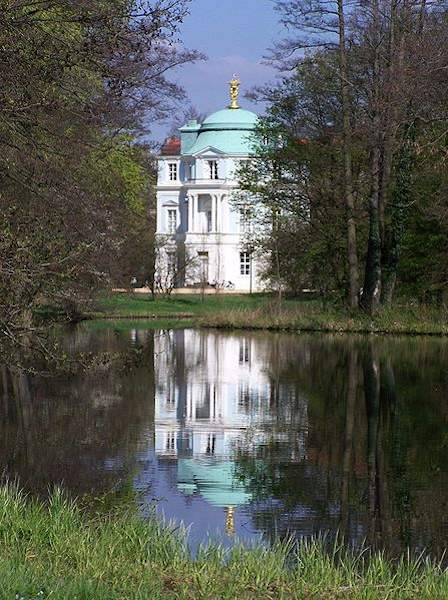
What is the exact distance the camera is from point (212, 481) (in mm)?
14297

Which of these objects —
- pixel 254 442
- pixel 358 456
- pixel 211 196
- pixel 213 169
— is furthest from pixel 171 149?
pixel 358 456

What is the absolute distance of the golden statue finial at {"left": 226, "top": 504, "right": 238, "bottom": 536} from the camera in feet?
37.4

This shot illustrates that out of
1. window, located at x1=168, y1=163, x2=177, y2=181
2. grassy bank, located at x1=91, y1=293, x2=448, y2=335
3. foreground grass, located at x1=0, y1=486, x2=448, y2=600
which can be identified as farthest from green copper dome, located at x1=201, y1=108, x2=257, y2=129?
foreground grass, located at x1=0, y1=486, x2=448, y2=600

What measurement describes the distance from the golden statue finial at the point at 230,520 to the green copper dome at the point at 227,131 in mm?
78938

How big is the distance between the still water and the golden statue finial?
0.06 feet

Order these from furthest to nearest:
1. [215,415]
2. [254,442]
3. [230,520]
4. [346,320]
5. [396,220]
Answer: [396,220], [346,320], [215,415], [254,442], [230,520]

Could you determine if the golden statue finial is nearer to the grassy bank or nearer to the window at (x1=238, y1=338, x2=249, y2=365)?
the window at (x1=238, y1=338, x2=249, y2=365)

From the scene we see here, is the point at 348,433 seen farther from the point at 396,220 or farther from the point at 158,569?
the point at 396,220

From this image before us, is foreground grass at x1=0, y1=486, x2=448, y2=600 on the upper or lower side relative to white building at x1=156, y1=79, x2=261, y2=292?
lower

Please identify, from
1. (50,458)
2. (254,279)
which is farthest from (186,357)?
(254,279)

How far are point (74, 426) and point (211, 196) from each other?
254 ft

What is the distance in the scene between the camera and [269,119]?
43969 mm

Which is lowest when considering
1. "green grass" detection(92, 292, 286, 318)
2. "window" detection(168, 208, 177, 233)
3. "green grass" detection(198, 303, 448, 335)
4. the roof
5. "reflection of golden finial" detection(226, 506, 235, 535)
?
"reflection of golden finial" detection(226, 506, 235, 535)

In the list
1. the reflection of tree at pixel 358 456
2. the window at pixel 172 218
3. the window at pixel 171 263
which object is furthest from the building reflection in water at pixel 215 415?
the window at pixel 172 218
